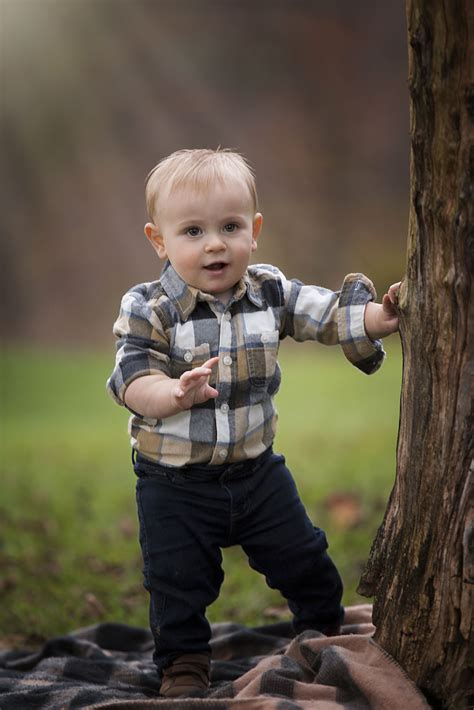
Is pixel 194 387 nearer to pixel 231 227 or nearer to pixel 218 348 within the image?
pixel 218 348

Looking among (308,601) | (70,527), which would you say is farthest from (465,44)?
(70,527)

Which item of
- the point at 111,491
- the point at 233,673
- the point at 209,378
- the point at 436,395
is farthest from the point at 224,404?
the point at 111,491

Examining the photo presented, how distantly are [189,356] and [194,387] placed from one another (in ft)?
0.86

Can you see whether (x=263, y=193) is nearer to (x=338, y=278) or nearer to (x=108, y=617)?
(x=338, y=278)

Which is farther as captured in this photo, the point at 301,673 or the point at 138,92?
the point at 138,92

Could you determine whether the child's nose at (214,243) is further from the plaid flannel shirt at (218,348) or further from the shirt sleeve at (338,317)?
the shirt sleeve at (338,317)

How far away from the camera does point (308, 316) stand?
107 inches

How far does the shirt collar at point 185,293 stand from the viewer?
8.47 feet

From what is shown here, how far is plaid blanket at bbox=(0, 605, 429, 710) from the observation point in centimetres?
230

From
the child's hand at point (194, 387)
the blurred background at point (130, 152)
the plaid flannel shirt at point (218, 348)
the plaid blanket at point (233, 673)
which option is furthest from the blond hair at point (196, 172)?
the blurred background at point (130, 152)

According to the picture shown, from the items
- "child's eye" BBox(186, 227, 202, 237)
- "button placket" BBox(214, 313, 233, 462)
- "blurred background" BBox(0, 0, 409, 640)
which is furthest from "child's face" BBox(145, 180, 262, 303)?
"blurred background" BBox(0, 0, 409, 640)

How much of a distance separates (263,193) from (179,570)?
13.6m

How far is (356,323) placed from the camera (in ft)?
8.66

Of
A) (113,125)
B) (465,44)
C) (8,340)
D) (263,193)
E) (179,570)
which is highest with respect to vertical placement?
(113,125)
